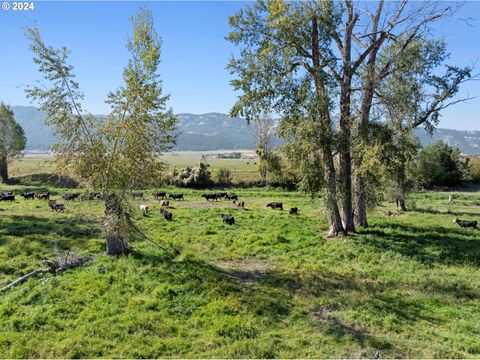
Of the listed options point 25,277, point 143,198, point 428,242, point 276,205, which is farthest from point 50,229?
point 428,242

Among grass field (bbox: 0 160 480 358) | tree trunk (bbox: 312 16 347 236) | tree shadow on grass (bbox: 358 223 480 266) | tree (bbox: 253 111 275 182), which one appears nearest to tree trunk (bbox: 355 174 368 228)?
tree shadow on grass (bbox: 358 223 480 266)

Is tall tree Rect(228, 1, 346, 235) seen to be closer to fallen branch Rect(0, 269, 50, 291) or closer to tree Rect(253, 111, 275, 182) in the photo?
fallen branch Rect(0, 269, 50, 291)

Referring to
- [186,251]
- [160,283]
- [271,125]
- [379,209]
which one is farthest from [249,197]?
[160,283]

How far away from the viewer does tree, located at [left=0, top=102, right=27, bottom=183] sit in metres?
65.0

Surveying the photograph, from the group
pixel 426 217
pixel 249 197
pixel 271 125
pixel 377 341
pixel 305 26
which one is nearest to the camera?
pixel 377 341

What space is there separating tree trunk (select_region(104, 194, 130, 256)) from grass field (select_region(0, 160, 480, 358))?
885 mm

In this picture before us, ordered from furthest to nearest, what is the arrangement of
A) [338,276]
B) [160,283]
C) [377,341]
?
1. [338,276]
2. [160,283]
3. [377,341]

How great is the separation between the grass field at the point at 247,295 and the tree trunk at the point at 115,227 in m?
0.88

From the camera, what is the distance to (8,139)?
65938 mm

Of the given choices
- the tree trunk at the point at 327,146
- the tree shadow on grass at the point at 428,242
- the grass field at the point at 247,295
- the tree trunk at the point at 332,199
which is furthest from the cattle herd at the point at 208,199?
the tree shadow on grass at the point at 428,242

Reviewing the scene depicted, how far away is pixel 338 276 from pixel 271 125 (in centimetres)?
5128

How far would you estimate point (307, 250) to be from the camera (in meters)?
21.2

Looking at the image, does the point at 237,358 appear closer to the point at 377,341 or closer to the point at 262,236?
the point at 377,341

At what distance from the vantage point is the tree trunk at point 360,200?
25.4m
